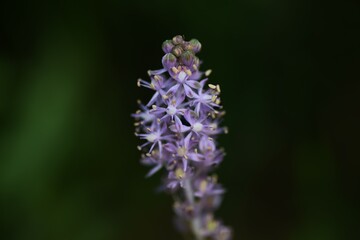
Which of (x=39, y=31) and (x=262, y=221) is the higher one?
(x=39, y=31)

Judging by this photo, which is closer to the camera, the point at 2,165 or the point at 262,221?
the point at 2,165

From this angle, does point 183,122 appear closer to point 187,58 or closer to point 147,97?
point 187,58

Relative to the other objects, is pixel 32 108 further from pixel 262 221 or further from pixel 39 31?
pixel 262 221

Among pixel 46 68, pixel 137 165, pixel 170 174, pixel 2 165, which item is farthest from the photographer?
pixel 137 165

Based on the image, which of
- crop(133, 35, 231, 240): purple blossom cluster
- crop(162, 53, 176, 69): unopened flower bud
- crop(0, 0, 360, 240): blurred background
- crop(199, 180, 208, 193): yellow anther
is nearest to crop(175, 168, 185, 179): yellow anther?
crop(133, 35, 231, 240): purple blossom cluster

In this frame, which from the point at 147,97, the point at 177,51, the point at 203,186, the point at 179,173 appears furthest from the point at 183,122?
the point at 147,97

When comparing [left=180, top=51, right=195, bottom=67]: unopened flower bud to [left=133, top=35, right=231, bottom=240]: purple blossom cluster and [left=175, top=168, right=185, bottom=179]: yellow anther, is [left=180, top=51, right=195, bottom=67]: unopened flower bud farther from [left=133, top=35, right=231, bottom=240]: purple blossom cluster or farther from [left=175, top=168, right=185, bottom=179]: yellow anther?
[left=175, top=168, right=185, bottom=179]: yellow anther

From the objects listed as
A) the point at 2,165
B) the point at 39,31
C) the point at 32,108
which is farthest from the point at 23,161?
the point at 39,31
